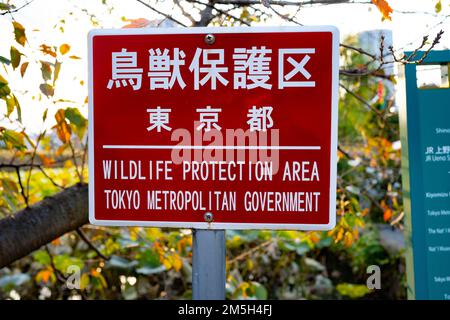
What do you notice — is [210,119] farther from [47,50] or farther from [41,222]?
[41,222]

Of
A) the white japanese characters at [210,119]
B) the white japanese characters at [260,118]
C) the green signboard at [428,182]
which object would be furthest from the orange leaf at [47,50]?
the green signboard at [428,182]

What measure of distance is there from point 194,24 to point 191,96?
95 centimetres

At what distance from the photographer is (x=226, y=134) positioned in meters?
1.64

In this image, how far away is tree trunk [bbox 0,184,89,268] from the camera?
255cm

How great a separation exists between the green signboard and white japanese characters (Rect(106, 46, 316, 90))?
1.35 metres

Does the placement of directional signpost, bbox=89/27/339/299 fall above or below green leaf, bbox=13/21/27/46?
below

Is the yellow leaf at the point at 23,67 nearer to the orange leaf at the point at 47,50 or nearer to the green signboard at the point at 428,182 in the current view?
the orange leaf at the point at 47,50

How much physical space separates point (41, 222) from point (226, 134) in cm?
129

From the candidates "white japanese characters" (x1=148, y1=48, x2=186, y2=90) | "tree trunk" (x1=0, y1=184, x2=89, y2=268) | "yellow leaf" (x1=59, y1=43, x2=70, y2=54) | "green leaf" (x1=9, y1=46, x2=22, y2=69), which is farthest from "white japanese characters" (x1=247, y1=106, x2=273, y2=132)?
"tree trunk" (x1=0, y1=184, x2=89, y2=268)

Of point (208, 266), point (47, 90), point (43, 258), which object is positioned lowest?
point (43, 258)

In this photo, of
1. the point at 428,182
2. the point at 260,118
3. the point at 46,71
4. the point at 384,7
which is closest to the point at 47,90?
the point at 46,71

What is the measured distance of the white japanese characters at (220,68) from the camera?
162 cm

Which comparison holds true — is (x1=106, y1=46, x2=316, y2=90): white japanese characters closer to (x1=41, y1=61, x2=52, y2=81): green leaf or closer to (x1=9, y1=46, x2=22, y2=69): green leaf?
(x1=9, y1=46, x2=22, y2=69): green leaf

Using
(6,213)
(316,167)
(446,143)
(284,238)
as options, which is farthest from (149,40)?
(284,238)
